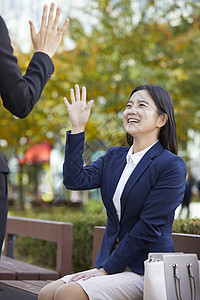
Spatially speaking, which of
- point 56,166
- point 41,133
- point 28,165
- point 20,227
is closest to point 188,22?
point 41,133

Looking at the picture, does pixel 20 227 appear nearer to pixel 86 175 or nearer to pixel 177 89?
pixel 86 175

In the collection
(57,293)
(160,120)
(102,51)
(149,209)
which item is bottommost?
(57,293)

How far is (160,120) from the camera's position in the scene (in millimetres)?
3119

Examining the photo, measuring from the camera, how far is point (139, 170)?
2994 mm

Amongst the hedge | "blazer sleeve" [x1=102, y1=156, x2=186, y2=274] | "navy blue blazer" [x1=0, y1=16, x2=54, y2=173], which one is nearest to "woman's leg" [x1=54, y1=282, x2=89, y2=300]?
"blazer sleeve" [x1=102, y1=156, x2=186, y2=274]

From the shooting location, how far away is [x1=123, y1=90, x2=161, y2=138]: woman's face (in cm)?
307

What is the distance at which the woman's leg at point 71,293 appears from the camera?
8.57 feet

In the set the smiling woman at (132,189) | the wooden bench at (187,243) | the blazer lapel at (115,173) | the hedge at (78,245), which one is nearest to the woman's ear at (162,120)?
the smiling woman at (132,189)

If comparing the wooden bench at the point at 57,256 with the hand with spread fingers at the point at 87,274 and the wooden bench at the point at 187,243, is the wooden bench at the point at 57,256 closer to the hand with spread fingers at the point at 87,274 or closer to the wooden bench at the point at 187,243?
the wooden bench at the point at 187,243

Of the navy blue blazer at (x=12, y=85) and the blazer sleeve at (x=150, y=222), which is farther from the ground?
the navy blue blazer at (x=12, y=85)

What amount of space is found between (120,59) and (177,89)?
1522 millimetres

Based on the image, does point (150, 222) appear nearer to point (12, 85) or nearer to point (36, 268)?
point (12, 85)

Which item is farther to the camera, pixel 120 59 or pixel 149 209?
pixel 120 59

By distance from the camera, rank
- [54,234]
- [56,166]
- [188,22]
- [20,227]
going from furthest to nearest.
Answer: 1. [56,166]
2. [188,22]
3. [20,227]
4. [54,234]
